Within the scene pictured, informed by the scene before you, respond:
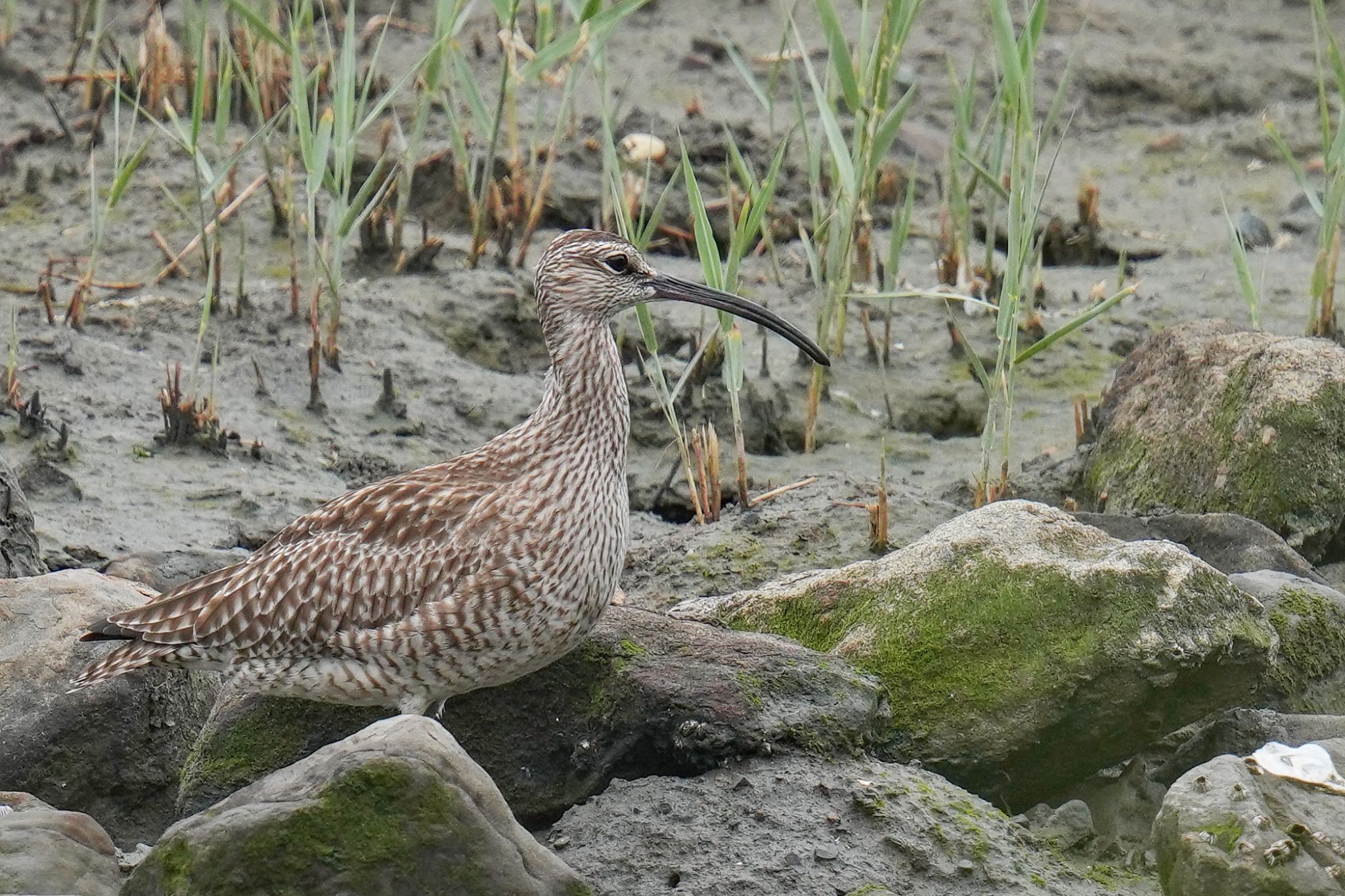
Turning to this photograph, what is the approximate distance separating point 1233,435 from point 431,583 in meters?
3.33

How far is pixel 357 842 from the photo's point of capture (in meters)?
4.38

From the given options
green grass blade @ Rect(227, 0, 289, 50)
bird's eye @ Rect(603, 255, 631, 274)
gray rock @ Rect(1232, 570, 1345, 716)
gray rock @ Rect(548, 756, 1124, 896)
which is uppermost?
green grass blade @ Rect(227, 0, 289, 50)

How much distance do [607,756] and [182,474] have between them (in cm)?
308

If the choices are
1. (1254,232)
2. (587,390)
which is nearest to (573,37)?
(587,390)

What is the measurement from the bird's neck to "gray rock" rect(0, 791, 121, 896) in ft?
6.22

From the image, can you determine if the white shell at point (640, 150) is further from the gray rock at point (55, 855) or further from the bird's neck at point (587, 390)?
the gray rock at point (55, 855)

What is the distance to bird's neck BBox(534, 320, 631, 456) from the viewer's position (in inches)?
235

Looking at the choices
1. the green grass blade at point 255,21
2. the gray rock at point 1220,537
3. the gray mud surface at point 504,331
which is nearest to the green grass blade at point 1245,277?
the gray mud surface at point 504,331

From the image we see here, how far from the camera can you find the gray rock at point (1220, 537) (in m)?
6.57

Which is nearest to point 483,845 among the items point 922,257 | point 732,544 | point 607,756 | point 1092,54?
point 607,756

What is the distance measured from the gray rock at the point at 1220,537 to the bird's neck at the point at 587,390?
1.89 m

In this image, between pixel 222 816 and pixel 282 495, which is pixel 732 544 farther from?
pixel 222 816

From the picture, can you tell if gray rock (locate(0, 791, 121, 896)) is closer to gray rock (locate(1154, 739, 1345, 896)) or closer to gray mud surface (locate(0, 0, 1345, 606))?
gray mud surface (locate(0, 0, 1345, 606))

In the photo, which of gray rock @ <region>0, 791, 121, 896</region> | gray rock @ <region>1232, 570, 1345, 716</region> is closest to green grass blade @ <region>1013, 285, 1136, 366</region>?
gray rock @ <region>1232, 570, 1345, 716</region>
